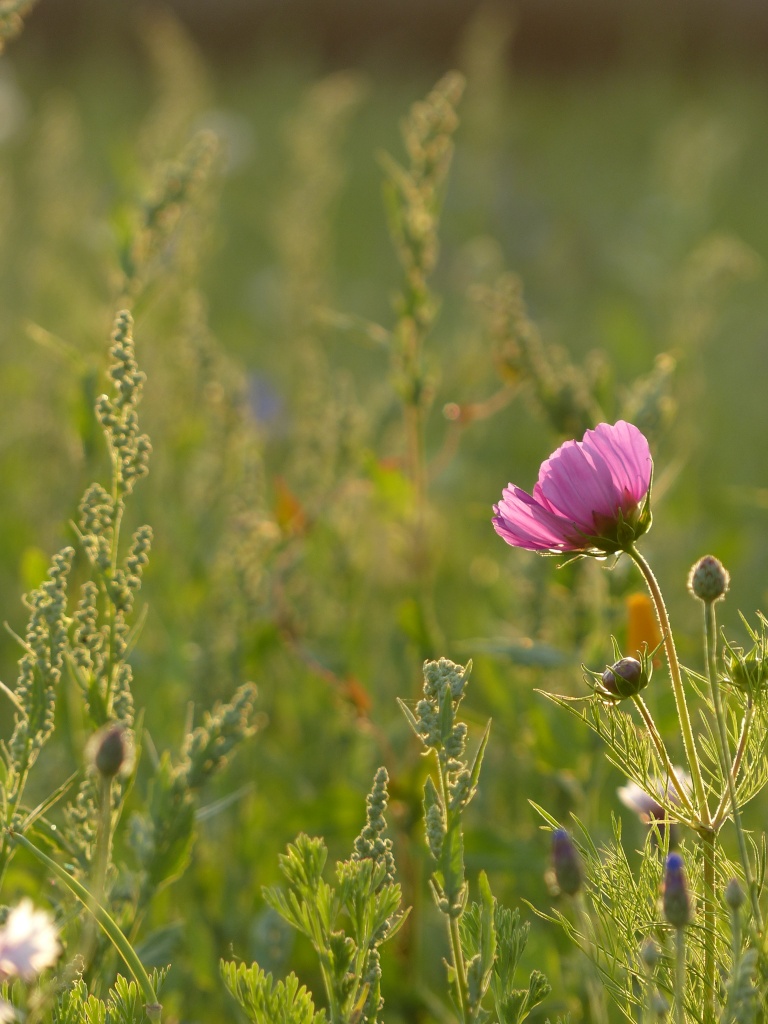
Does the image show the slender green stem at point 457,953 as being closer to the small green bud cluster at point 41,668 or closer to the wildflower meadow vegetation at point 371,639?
the wildflower meadow vegetation at point 371,639

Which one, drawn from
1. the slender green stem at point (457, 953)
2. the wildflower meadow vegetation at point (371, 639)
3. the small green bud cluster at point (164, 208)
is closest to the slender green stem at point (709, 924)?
the wildflower meadow vegetation at point (371, 639)

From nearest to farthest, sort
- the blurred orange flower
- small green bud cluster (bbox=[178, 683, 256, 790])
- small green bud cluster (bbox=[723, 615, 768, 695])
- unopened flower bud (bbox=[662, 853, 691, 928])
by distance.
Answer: unopened flower bud (bbox=[662, 853, 691, 928]) → small green bud cluster (bbox=[723, 615, 768, 695]) → small green bud cluster (bbox=[178, 683, 256, 790]) → the blurred orange flower

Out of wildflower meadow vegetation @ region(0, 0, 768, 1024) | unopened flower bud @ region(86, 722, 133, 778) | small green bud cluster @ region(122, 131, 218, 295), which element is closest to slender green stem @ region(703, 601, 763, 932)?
wildflower meadow vegetation @ region(0, 0, 768, 1024)

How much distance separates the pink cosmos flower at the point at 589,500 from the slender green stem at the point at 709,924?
13 centimetres

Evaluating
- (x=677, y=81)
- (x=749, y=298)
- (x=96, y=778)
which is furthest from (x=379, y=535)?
(x=677, y=81)

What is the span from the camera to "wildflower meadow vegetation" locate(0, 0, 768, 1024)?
21.9 inches

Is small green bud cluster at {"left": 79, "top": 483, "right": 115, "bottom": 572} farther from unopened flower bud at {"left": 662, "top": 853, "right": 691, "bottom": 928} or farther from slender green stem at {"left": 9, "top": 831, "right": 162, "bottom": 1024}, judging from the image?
unopened flower bud at {"left": 662, "top": 853, "right": 691, "bottom": 928}

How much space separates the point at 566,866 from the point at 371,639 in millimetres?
920

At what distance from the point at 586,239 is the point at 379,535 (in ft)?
5.15

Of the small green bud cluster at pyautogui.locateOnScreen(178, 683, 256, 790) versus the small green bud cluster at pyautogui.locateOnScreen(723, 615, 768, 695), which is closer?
the small green bud cluster at pyautogui.locateOnScreen(723, 615, 768, 695)

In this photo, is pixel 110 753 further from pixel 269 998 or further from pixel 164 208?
pixel 164 208

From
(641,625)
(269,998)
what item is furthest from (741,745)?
(641,625)

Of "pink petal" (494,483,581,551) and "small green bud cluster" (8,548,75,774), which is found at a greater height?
"pink petal" (494,483,581,551)

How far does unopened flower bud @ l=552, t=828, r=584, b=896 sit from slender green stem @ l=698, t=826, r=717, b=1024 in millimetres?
70
